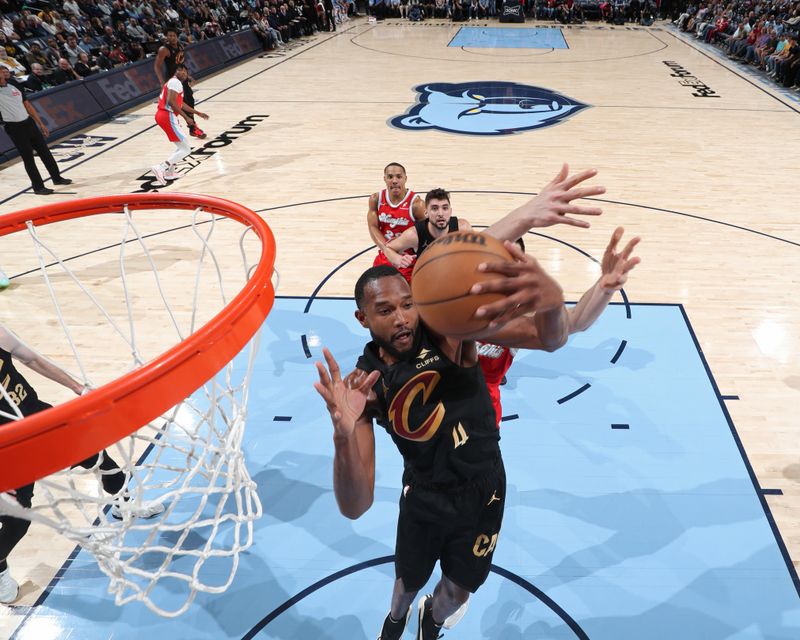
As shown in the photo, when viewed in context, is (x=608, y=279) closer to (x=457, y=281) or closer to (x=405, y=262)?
(x=457, y=281)

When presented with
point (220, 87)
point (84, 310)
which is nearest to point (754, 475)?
point (84, 310)

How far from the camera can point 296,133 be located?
10.5 m

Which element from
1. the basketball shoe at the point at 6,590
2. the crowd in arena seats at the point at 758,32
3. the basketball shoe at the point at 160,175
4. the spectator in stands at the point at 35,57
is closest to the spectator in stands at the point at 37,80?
the spectator in stands at the point at 35,57

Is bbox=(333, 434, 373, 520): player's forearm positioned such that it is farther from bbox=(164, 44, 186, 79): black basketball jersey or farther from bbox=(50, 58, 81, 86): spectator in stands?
bbox=(50, 58, 81, 86): spectator in stands

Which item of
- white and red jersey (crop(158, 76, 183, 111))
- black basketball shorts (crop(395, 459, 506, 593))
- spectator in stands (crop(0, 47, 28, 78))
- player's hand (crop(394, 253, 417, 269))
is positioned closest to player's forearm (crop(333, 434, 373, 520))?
black basketball shorts (crop(395, 459, 506, 593))

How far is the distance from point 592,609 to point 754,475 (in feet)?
4.81

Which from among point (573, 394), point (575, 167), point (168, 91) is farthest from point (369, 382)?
point (575, 167)

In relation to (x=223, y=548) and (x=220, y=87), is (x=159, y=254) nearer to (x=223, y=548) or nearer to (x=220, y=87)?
(x=223, y=548)

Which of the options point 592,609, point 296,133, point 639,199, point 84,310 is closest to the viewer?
point 592,609

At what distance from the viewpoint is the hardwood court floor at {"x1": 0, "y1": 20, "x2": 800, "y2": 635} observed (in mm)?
4668

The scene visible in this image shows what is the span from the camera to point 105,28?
47.2 ft

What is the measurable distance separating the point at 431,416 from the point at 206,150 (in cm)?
892

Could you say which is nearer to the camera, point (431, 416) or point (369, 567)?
point (431, 416)

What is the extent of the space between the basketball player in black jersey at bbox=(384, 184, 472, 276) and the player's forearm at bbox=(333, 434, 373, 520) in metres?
2.16
